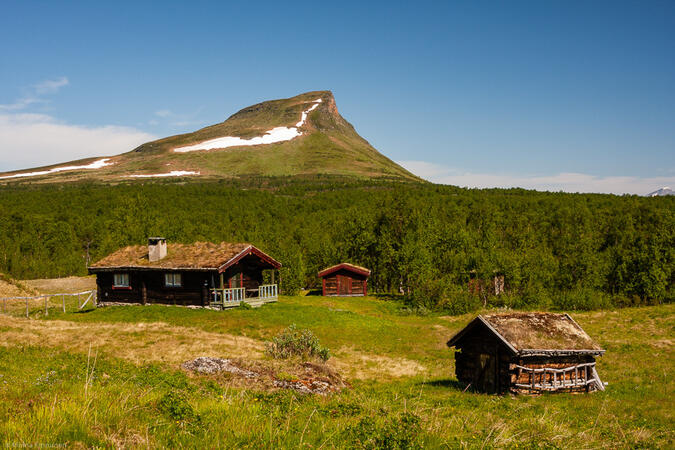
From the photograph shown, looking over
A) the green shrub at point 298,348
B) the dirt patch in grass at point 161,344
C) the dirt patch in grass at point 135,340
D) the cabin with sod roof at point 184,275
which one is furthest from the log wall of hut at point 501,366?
the cabin with sod roof at point 184,275

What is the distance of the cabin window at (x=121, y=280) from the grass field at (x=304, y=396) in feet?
10.9

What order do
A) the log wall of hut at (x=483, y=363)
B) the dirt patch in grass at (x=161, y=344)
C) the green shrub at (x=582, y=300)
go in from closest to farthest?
the log wall of hut at (x=483, y=363) < the dirt patch in grass at (x=161, y=344) < the green shrub at (x=582, y=300)

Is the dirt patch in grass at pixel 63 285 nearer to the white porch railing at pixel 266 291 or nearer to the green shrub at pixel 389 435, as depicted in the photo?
the white porch railing at pixel 266 291

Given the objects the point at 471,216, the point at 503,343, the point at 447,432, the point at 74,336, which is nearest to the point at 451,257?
the point at 471,216

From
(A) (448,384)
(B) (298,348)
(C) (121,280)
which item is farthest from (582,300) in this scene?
(C) (121,280)

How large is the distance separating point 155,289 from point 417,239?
118ft

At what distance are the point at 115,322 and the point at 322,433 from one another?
3284 centimetres

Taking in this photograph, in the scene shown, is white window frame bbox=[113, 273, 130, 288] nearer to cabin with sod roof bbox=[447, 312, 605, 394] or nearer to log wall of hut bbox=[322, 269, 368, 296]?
log wall of hut bbox=[322, 269, 368, 296]

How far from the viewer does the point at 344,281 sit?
59.5 m

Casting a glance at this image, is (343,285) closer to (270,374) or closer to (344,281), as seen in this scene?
(344,281)

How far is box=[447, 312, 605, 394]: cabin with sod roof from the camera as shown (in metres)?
20.3

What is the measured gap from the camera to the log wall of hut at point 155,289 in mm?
38750

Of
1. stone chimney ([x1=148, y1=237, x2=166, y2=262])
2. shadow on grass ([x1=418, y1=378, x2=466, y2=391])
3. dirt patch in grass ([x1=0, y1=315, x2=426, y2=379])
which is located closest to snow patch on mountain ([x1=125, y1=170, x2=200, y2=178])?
stone chimney ([x1=148, y1=237, x2=166, y2=262])

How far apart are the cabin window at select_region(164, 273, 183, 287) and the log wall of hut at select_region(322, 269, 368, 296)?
77.9 ft
